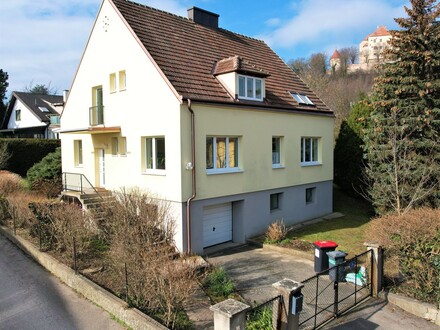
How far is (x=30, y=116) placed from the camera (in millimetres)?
42812

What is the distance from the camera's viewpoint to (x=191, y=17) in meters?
19.2

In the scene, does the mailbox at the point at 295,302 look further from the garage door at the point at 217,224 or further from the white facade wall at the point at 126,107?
the garage door at the point at 217,224

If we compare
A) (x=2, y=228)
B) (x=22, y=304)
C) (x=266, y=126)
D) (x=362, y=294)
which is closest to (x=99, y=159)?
(x=2, y=228)

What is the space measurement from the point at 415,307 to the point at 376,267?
1.24 m

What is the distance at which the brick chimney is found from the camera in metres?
19.1

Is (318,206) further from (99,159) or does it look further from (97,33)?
A: (97,33)

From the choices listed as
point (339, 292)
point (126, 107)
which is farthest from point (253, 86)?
point (339, 292)

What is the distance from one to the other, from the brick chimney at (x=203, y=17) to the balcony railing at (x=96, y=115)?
6957mm

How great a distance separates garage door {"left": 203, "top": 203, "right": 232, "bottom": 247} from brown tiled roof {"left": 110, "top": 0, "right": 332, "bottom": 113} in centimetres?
456

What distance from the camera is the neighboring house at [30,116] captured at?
41031mm

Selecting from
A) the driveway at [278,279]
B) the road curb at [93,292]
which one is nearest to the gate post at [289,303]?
the driveway at [278,279]

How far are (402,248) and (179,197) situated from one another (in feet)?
24.2

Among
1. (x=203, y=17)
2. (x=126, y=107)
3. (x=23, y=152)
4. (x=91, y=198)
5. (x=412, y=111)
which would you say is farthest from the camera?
(x=23, y=152)

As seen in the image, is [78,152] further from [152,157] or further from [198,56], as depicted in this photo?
[198,56]
